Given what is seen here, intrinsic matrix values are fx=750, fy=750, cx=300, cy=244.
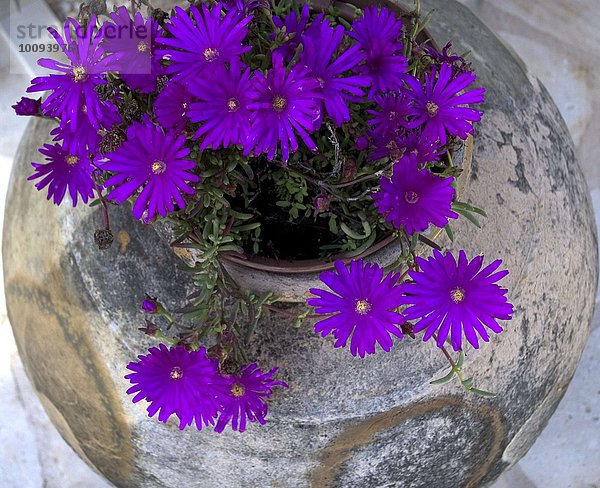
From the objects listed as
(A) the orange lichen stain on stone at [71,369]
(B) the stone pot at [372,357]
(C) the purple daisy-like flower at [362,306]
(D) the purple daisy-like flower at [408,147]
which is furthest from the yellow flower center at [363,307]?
(A) the orange lichen stain on stone at [71,369]

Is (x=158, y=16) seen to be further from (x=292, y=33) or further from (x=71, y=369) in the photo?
(x=71, y=369)

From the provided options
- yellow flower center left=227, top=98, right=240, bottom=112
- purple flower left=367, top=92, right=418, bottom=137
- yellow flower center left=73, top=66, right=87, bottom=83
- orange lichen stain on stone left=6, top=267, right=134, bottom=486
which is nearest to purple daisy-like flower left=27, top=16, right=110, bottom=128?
yellow flower center left=73, top=66, right=87, bottom=83

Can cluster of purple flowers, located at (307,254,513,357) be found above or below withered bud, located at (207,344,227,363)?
below

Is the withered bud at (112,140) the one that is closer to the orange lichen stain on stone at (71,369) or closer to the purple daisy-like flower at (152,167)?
the purple daisy-like flower at (152,167)

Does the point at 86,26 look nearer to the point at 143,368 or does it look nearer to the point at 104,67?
the point at 104,67

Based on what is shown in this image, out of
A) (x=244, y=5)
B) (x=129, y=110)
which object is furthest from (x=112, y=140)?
(x=244, y=5)

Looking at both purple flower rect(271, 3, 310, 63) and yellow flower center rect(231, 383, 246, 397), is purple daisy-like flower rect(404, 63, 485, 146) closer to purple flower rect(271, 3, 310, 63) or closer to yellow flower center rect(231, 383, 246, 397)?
purple flower rect(271, 3, 310, 63)

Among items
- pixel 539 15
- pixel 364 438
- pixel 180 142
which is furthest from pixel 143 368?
pixel 539 15
